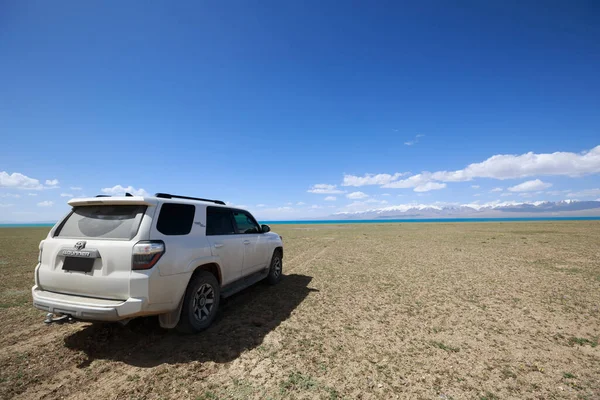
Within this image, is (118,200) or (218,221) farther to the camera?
(218,221)

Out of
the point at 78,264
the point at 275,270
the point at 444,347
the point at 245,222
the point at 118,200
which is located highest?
the point at 118,200

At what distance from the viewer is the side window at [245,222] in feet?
19.0

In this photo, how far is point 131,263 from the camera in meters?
3.30

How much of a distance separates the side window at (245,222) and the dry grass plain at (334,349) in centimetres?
163

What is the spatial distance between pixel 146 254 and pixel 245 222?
285 cm

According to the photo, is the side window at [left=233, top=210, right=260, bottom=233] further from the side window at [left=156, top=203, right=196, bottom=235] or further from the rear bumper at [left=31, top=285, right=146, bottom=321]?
the rear bumper at [left=31, top=285, right=146, bottom=321]

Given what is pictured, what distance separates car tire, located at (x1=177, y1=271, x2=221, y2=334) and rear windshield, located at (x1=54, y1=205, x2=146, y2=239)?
1209mm

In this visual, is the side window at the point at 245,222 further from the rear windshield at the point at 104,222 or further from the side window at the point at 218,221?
the rear windshield at the point at 104,222

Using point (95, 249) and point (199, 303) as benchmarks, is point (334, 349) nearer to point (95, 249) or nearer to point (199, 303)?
point (199, 303)

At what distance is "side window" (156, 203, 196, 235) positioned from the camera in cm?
377

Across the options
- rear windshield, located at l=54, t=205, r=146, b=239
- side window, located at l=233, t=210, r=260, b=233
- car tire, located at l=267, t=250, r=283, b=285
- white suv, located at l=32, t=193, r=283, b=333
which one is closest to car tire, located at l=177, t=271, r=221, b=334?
white suv, located at l=32, t=193, r=283, b=333

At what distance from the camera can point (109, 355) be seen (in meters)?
3.63

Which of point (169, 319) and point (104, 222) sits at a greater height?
point (104, 222)

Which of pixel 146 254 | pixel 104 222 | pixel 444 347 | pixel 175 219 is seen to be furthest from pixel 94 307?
pixel 444 347
